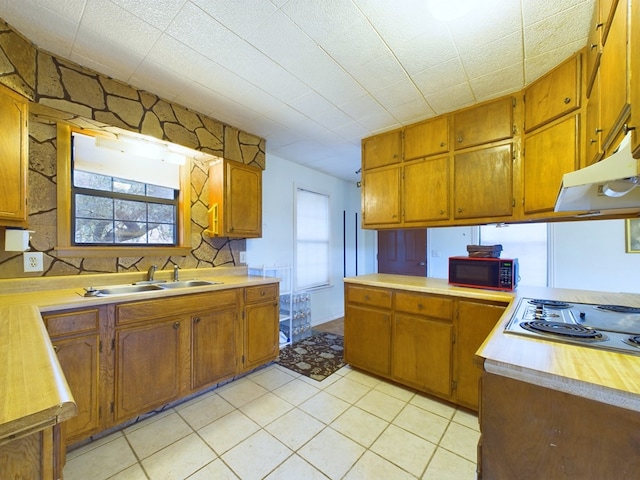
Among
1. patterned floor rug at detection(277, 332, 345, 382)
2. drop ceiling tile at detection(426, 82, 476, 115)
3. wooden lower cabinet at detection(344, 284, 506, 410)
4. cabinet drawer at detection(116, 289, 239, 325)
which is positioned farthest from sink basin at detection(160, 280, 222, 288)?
drop ceiling tile at detection(426, 82, 476, 115)

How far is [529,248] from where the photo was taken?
3656 mm

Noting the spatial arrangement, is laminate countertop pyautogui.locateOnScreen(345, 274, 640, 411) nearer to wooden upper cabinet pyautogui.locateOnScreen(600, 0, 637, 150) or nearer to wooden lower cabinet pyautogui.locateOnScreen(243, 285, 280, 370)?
wooden upper cabinet pyautogui.locateOnScreen(600, 0, 637, 150)

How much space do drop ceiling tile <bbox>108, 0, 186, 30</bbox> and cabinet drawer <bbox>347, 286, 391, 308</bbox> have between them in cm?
238

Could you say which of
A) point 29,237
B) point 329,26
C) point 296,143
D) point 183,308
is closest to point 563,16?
point 329,26

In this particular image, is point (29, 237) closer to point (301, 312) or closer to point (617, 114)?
point (301, 312)

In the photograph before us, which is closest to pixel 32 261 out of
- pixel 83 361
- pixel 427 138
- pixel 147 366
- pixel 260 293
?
pixel 83 361

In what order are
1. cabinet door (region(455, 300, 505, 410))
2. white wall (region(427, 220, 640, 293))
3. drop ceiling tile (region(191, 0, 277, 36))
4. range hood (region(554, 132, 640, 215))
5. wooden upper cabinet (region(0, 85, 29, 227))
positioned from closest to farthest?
range hood (region(554, 132, 640, 215)) < drop ceiling tile (region(191, 0, 277, 36)) < wooden upper cabinet (region(0, 85, 29, 227)) < cabinet door (region(455, 300, 505, 410)) < white wall (region(427, 220, 640, 293))

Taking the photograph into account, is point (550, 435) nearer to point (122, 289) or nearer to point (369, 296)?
point (369, 296)

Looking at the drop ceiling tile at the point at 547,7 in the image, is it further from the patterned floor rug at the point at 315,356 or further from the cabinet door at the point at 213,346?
the patterned floor rug at the point at 315,356

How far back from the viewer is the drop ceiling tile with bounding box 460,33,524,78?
1.63 m

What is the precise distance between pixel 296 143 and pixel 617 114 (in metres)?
2.70

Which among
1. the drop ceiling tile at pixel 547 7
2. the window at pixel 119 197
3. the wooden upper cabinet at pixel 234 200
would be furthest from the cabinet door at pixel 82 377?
the drop ceiling tile at pixel 547 7

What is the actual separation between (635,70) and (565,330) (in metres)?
0.90

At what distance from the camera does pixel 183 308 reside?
2.09 metres
